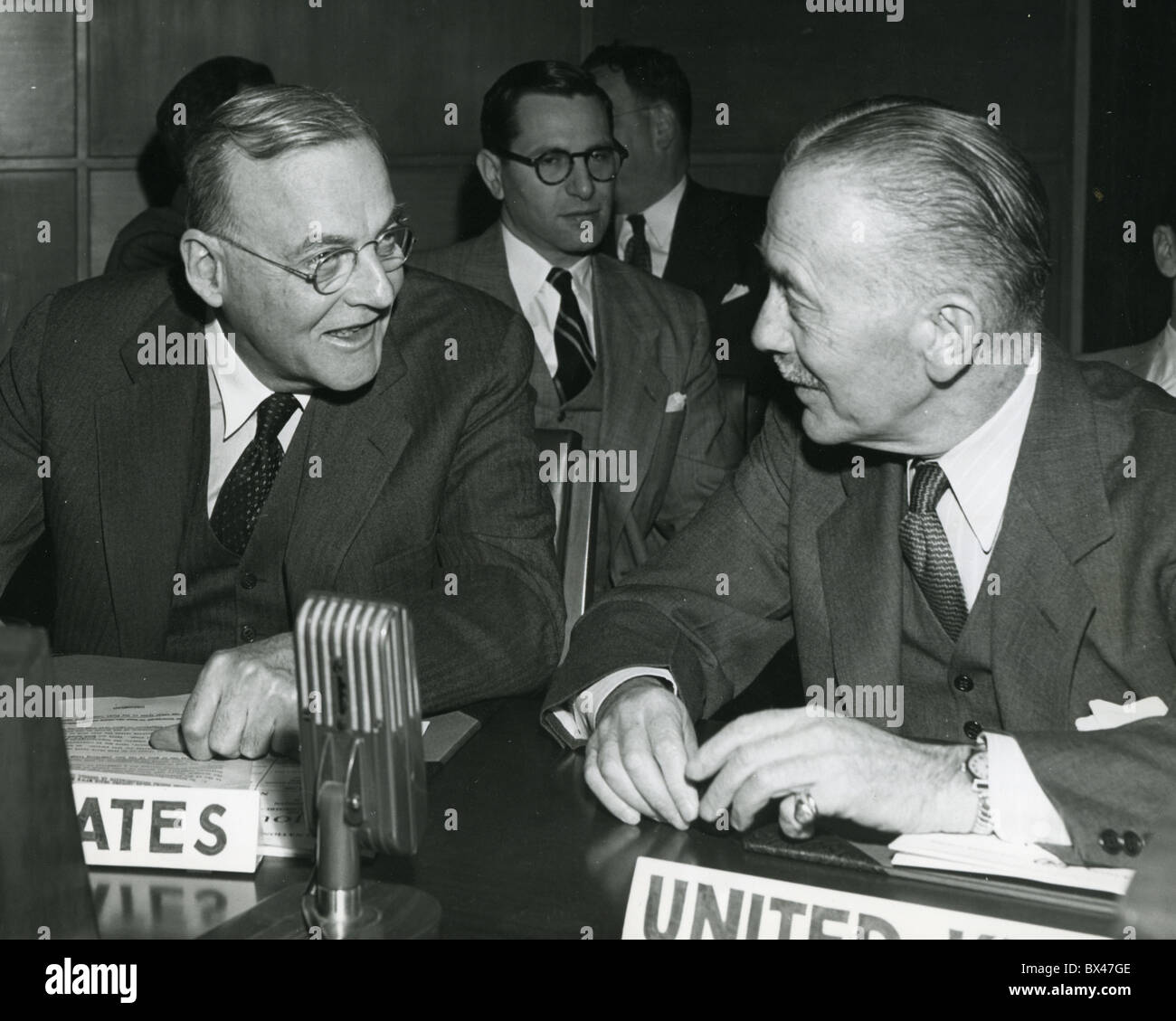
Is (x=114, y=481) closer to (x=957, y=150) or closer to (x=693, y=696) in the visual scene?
(x=693, y=696)

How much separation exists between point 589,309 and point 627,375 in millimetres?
255

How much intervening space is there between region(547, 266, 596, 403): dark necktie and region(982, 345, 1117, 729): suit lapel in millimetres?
2006

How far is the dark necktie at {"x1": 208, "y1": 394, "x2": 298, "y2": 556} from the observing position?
2035mm

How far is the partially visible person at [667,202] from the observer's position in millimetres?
4445

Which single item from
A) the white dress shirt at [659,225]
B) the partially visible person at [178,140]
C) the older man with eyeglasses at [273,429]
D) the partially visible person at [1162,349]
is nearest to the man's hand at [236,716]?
the older man with eyeglasses at [273,429]

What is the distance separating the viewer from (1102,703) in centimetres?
164

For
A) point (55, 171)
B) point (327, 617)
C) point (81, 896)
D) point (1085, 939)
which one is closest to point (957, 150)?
point (1085, 939)

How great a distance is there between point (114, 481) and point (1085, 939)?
59.8 inches

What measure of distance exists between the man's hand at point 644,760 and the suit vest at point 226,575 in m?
0.72

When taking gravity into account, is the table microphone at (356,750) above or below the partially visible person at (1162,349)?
below

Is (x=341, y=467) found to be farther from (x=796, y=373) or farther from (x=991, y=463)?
(x=991, y=463)

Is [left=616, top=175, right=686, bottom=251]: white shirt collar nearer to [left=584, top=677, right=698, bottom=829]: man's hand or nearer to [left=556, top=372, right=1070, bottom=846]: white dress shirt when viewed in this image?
[left=556, top=372, right=1070, bottom=846]: white dress shirt

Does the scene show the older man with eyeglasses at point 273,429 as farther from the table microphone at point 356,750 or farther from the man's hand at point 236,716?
the table microphone at point 356,750

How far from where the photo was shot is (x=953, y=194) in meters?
1.57
